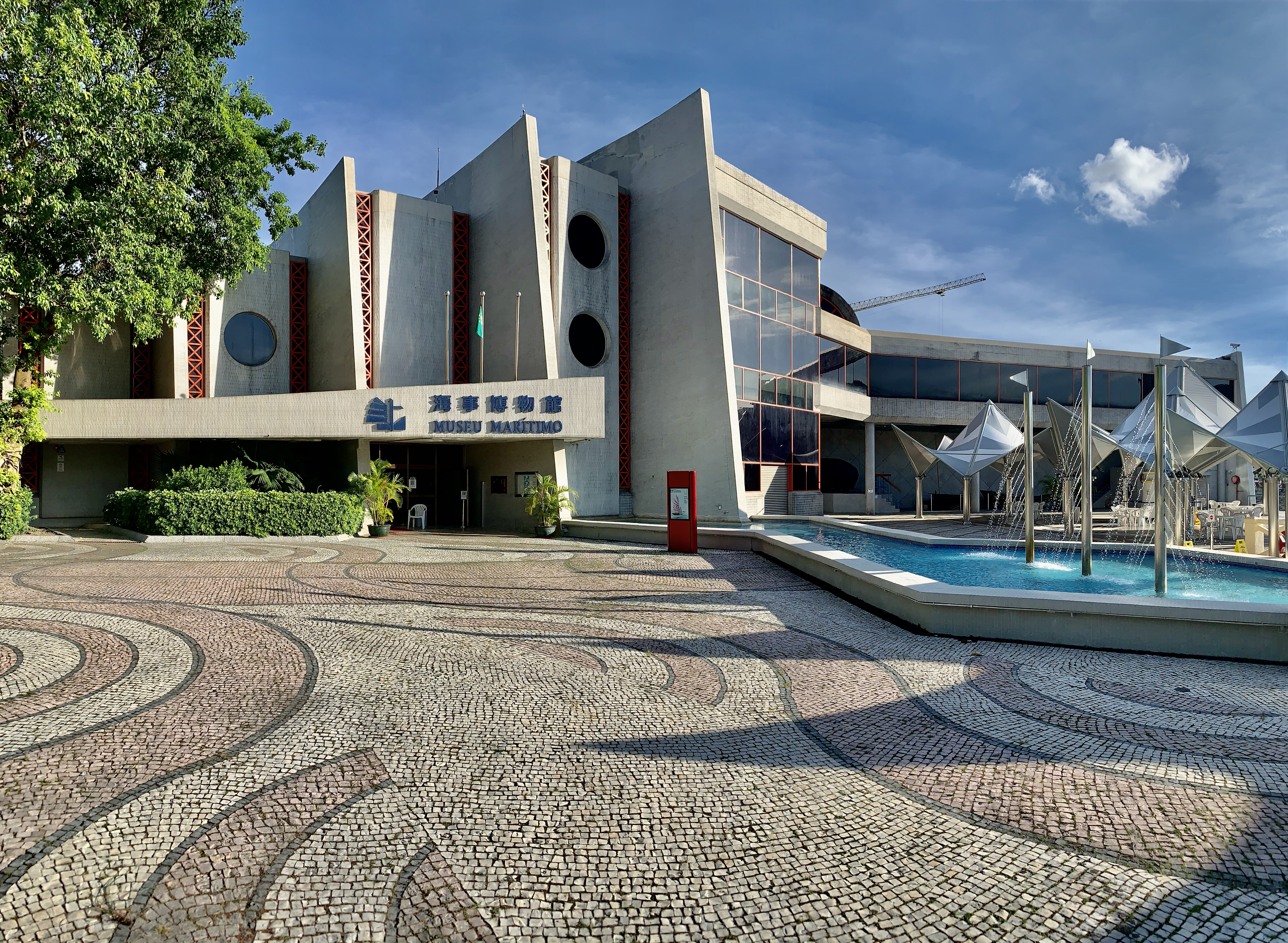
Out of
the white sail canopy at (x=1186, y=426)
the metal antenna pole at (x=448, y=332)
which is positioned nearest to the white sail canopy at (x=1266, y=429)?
the white sail canopy at (x=1186, y=426)

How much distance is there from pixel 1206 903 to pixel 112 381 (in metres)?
31.0

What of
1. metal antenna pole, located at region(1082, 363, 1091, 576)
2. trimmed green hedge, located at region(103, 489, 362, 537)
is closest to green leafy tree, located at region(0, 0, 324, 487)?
trimmed green hedge, located at region(103, 489, 362, 537)

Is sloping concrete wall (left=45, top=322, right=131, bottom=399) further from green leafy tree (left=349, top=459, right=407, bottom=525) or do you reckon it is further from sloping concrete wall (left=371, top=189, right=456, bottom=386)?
green leafy tree (left=349, top=459, right=407, bottom=525)

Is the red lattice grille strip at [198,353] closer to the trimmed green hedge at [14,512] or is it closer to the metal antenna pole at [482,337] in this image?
the trimmed green hedge at [14,512]

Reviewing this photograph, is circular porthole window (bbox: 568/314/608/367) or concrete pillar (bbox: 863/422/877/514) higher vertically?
circular porthole window (bbox: 568/314/608/367)

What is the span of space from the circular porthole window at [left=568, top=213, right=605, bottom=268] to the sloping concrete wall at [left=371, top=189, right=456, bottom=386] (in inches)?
185

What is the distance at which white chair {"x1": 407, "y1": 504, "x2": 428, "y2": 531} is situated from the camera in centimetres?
2473

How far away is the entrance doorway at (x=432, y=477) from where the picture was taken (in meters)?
27.3

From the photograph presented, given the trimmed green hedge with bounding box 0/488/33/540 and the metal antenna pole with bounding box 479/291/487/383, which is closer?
the trimmed green hedge with bounding box 0/488/33/540

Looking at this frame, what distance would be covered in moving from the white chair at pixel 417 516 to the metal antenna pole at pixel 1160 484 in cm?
2099

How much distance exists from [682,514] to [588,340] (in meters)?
11.2

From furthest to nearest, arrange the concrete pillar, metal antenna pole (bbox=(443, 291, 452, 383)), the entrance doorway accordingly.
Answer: the concrete pillar, the entrance doorway, metal antenna pole (bbox=(443, 291, 452, 383))

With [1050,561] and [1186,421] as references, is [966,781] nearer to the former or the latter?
[1050,561]

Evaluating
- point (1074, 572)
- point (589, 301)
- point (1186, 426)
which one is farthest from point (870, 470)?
point (1074, 572)
